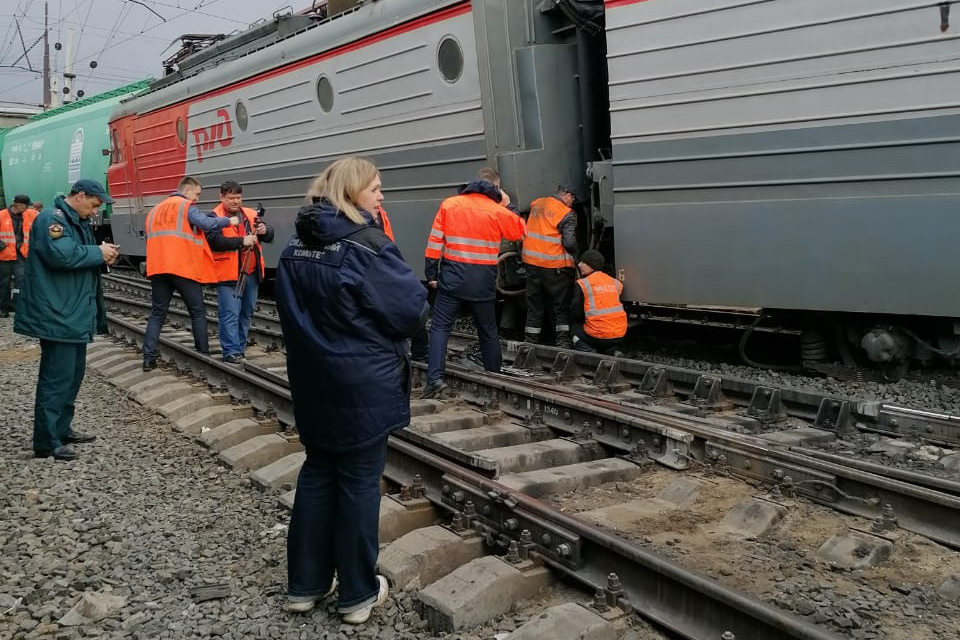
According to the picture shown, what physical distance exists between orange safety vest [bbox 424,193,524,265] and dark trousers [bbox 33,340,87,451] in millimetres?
2606

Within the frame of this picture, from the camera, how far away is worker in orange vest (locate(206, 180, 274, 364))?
25.6 ft

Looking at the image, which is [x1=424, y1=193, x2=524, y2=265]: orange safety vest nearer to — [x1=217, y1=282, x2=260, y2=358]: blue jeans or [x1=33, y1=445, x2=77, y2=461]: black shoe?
[x1=217, y1=282, x2=260, y2=358]: blue jeans

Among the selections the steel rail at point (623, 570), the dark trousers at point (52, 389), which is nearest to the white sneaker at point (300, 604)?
the steel rail at point (623, 570)

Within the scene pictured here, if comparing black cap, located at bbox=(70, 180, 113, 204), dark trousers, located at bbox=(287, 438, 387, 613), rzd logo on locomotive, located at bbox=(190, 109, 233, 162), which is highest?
rzd logo on locomotive, located at bbox=(190, 109, 233, 162)

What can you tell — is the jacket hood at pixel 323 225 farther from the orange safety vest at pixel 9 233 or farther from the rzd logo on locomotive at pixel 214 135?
the orange safety vest at pixel 9 233

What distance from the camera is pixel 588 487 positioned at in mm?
4434

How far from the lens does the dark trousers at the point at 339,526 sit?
3.29 meters

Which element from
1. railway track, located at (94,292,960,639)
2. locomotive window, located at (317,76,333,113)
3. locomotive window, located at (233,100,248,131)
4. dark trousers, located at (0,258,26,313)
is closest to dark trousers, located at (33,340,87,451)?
railway track, located at (94,292,960,639)

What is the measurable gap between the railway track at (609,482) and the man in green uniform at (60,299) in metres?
0.94

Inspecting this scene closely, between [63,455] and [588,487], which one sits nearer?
[588,487]

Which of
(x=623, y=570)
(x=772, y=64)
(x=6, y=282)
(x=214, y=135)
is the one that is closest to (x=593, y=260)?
(x=772, y=64)

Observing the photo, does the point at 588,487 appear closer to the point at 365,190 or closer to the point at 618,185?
the point at 365,190

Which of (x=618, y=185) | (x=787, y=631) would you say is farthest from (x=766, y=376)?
(x=787, y=631)

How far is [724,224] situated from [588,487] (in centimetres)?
314
